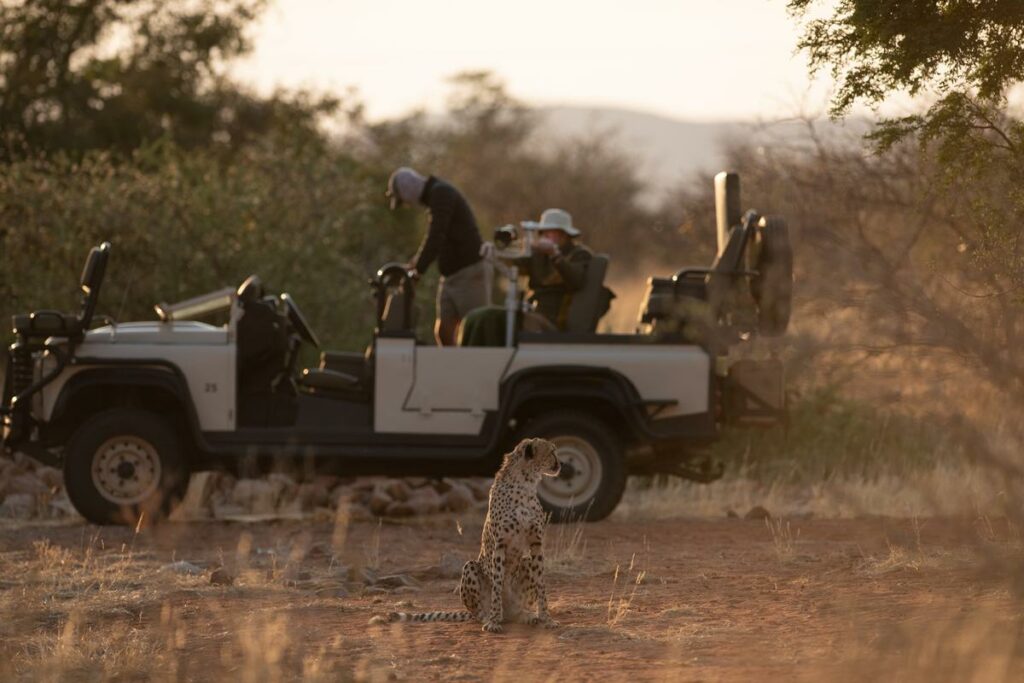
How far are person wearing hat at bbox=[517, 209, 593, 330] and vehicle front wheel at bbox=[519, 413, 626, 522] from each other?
0.75 m

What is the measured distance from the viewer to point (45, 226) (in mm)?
17234

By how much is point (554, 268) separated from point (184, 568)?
139 inches

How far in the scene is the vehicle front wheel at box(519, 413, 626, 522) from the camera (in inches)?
470

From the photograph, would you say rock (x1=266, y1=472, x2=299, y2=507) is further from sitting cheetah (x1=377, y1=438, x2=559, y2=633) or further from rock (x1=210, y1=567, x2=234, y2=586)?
sitting cheetah (x1=377, y1=438, x2=559, y2=633)

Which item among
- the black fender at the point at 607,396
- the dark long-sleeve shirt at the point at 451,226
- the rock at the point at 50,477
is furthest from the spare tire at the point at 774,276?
the rock at the point at 50,477

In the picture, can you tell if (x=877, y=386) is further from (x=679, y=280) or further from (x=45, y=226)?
(x=45, y=226)

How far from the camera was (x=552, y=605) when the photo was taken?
8609mm

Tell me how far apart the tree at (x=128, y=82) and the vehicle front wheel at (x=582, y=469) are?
48.0 ft

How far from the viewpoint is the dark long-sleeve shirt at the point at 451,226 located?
12773mm

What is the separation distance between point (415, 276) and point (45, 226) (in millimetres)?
6449

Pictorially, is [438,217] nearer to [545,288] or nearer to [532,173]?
[545,288]

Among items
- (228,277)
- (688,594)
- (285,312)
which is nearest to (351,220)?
(228,277)

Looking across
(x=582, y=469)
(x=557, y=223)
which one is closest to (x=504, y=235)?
(x=557, y=223)

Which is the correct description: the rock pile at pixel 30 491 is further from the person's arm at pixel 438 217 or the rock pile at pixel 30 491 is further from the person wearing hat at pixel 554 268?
the person wearing hat at pixel 554 268
